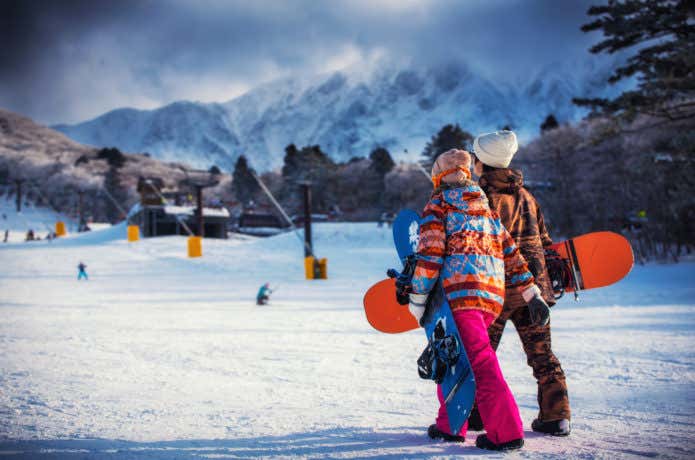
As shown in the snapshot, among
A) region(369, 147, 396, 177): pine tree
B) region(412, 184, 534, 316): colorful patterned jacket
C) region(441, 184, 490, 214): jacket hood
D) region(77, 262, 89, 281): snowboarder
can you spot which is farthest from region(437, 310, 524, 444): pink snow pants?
region(369, 147, 396, 177): pine tree

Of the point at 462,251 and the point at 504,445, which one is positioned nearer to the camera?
the point at 504,445

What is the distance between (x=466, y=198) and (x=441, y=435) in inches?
51.5

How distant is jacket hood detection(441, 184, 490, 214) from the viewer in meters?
2.44

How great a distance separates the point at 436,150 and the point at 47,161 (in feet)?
112

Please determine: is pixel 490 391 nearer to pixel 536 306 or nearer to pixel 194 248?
pixel 536 306

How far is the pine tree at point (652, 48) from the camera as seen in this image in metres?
11.0

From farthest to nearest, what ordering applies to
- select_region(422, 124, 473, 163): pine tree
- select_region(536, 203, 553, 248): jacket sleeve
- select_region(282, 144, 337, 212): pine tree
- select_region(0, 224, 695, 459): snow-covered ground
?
1. select_region(282, 144, 337, 212): pine tree
2. select_region(422, 124, 473, 163): pine tree
3. select_region(536, 203, 553, 248): jacket sleeve
4. select_region(0, 224, 695, 459): snow-covered ground

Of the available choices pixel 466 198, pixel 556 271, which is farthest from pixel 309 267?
pixel 466 198

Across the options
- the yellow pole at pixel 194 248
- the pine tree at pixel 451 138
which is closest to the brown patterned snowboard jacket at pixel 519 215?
the yellow pole at pixel 194 248

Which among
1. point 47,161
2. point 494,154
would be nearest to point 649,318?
point 494,154

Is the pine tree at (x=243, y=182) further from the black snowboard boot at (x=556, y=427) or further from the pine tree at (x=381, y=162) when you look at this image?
the black snowboard boot at (x=556, y=427)

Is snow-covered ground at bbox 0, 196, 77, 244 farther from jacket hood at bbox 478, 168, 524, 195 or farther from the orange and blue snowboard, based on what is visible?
jacket hood at bbox 478, 168, 524, 195

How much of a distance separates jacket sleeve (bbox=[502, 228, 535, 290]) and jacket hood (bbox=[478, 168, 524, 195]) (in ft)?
1.00

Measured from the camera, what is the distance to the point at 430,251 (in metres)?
2.38
